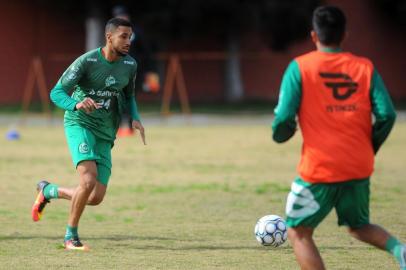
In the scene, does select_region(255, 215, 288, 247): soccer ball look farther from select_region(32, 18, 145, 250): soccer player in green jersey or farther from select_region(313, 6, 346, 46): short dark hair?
select_region(313, 6, 346, 46): short dark hair

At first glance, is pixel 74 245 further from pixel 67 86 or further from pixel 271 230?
pixel 271 230

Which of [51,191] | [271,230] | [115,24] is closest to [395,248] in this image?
[271,230]

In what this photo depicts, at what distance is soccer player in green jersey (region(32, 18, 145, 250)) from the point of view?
880 cm

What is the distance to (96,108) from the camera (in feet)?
28.8

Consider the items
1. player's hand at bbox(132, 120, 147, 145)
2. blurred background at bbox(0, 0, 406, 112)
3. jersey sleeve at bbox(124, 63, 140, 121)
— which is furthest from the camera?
blurred background at bbox(0, 0, 406, 112)

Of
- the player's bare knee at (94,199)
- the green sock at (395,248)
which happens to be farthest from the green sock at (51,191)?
the green sock at (395,248)

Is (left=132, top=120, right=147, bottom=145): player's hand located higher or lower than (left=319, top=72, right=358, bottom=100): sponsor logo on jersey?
lower

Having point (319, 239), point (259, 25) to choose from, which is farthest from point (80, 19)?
point (319, 239)

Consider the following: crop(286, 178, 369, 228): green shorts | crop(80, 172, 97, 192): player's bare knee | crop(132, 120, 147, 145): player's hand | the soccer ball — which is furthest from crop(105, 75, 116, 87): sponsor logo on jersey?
crop(286, 178, 369, 228): green shorts

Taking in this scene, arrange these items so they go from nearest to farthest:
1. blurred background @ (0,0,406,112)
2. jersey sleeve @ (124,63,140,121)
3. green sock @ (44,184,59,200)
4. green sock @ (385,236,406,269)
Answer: green sock @ (385,236,406,269) → jersey sleeve @ (124,63,140,121) → green sock @ (44,184,59,200) → blurred background @ (0,0,406,112)

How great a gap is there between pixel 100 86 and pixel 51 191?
1.27 m

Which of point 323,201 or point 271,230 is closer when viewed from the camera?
point 323,201

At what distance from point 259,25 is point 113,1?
4958 mm

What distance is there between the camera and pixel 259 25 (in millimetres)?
32688
